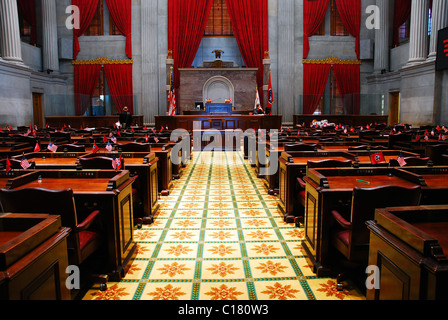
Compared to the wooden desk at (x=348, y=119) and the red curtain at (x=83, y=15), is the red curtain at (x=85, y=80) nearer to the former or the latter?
the red curtain at (x=83, y=15)

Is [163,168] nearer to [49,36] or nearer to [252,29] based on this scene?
[252,29]

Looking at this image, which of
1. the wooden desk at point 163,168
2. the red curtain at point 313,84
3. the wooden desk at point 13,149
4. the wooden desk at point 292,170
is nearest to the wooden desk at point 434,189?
the wooden desk at point 292,170

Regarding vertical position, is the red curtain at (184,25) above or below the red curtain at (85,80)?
above

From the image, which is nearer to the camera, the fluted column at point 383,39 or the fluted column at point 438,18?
the fluted column at point 438,18

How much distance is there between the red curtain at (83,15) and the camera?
51.2 feet

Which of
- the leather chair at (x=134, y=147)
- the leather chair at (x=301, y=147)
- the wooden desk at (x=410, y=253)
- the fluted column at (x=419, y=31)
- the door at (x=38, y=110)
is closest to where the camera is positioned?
the wooden desk at (x=410, y=253)

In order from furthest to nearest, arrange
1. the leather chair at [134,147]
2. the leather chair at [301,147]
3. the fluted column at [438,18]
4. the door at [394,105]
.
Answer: the door at [394,105], the fluted column at [438,18], the leather chair at [134,147], the leather chair at [301,147]

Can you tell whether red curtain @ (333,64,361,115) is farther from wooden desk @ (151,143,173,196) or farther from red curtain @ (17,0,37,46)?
red curtain @ (17,0,37,46)

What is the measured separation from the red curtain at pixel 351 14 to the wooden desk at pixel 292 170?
13368mm

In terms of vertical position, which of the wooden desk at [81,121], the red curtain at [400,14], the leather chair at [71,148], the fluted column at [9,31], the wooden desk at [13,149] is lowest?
the wooden desk at [13,149]

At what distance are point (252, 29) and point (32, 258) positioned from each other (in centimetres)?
1536

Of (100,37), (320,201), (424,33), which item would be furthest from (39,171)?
(100,37)

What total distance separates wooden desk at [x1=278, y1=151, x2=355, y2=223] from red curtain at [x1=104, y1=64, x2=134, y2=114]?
12.6 m
